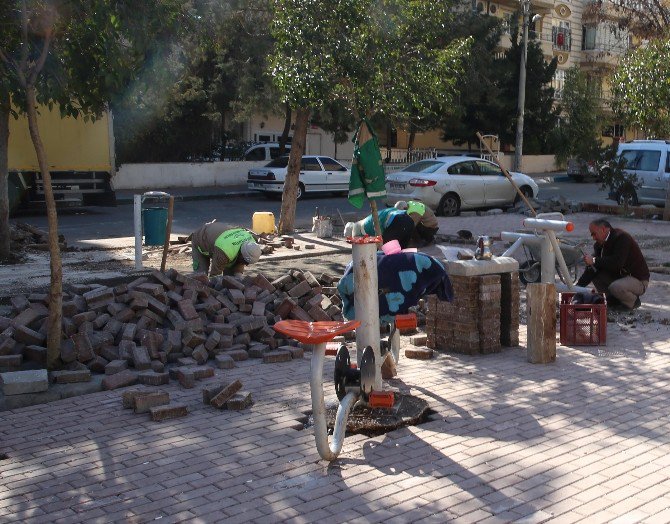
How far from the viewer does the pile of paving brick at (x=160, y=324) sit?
7379 mm

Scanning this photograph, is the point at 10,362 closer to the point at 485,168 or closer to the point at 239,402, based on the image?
the point at 239,402

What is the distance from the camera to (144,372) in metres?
7.28

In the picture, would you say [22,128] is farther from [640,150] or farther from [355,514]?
[355,514]

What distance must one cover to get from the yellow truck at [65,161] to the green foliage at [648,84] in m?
A: 12.3

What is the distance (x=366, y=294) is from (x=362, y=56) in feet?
27.7

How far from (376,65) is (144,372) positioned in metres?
8.09

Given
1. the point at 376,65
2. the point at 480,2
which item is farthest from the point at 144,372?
the point at 480,2

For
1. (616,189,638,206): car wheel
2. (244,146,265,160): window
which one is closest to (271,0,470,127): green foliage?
(616,189,638,206): car wheel

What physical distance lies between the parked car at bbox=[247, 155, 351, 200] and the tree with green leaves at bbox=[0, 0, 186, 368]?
18.4 meters

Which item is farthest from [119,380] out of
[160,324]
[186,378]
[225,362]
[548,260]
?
[548,260]

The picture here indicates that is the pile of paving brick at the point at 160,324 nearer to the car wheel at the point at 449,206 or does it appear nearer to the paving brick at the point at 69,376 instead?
the paving brick at the point at 69,376

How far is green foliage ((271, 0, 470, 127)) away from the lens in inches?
541

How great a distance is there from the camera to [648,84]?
16.4 metres

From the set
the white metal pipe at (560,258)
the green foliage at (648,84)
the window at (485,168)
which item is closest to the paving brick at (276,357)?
the white metal pipe at (560,258)
